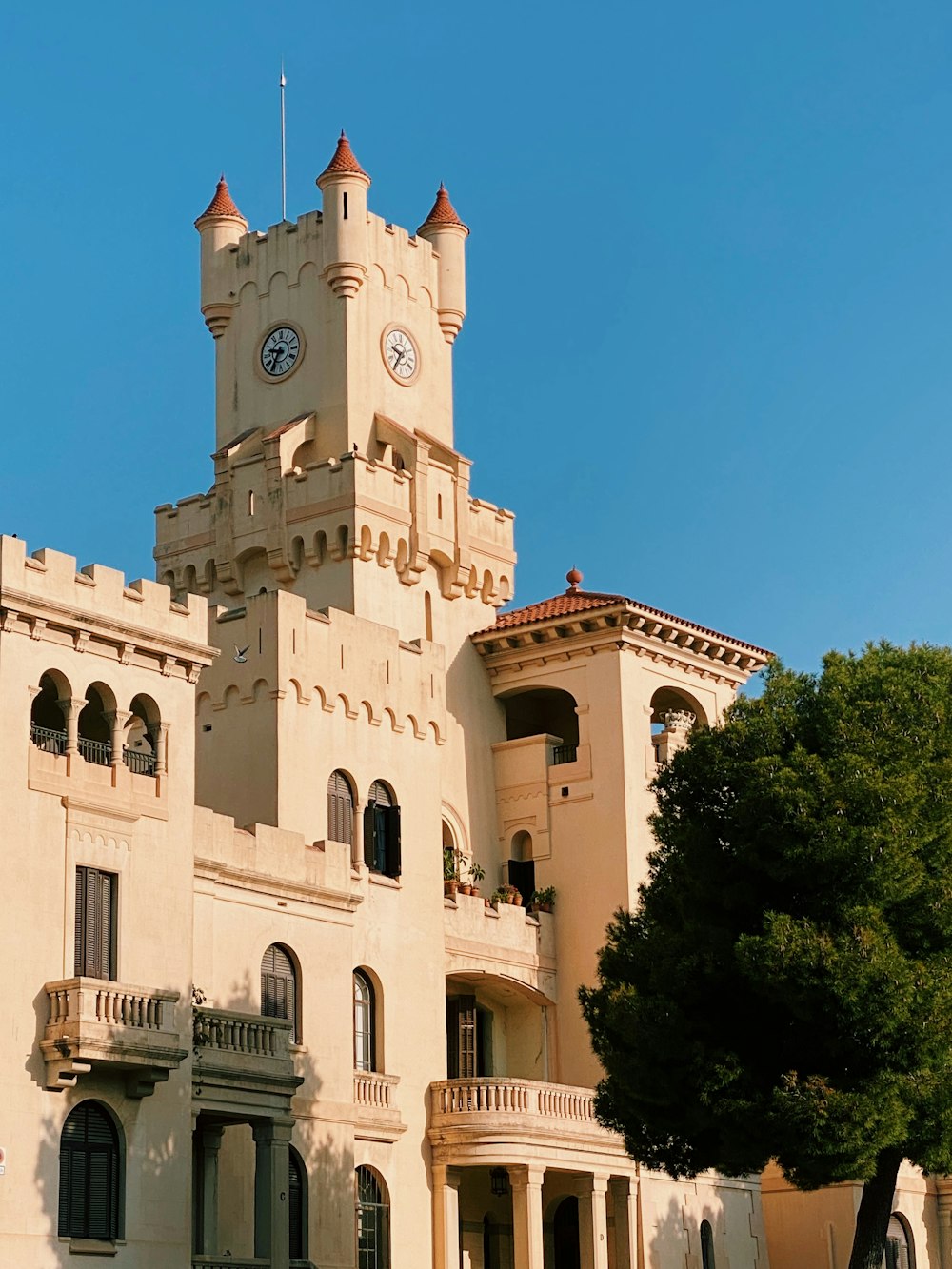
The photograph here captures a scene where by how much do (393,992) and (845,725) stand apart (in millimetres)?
13666

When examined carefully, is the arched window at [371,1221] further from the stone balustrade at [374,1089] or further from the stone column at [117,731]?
the stone column at [117,731]

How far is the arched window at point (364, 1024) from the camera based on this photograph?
44125 millimetres

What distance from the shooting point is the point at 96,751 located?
3681 centimetres

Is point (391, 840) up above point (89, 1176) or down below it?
above

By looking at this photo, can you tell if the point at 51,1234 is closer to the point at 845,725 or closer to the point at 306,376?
the point at 845,725

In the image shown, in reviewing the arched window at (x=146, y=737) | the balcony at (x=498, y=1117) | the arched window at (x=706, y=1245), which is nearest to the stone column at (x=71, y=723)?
the arched window at (x=146, y=737)

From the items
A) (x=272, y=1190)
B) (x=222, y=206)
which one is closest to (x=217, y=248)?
(x=222, y=206)

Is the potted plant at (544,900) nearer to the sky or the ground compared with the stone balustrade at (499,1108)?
nearer to the sky

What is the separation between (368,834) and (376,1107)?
17.9 ft

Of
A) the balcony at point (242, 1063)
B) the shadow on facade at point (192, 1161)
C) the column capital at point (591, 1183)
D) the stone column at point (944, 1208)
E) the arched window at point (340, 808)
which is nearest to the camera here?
the shadow on facade at point (192, 1161)

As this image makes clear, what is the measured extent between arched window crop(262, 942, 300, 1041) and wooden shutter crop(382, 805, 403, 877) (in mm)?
5253

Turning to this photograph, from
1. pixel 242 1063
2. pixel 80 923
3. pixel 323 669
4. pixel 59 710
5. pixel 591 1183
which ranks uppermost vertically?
pixel 323 669

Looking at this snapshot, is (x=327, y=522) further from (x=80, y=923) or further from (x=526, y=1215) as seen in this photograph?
(x=80, y=923)

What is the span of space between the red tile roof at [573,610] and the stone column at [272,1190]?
17932mm
